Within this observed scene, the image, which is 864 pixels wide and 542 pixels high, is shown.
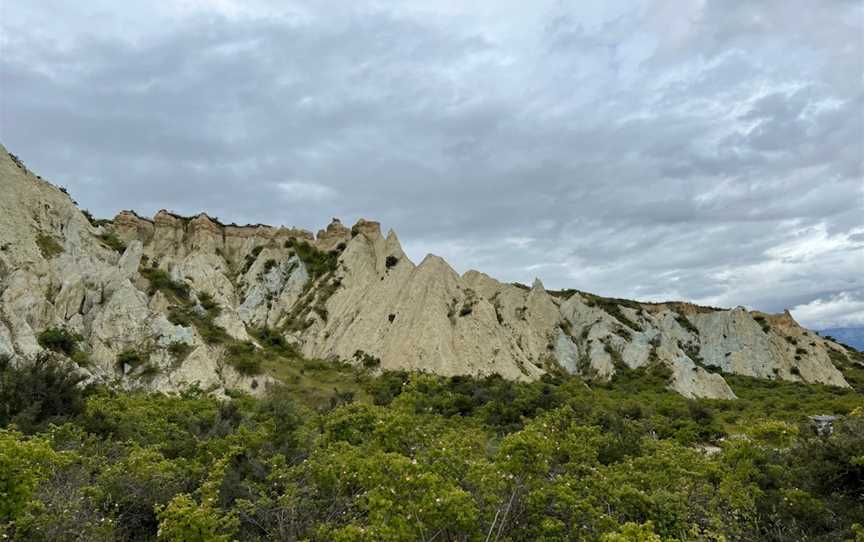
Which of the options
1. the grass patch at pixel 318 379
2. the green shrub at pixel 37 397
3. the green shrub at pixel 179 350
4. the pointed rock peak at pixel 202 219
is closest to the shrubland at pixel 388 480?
the green shrub at pixel 37 397

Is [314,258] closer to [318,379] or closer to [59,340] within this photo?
[318,379]

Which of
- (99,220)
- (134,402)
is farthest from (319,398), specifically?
(99,220)

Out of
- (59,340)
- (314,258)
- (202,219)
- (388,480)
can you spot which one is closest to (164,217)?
(202,219)

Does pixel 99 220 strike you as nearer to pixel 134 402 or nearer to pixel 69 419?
pixel 134 402

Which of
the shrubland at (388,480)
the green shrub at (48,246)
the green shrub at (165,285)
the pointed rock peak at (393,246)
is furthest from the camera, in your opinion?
the pointed rock peak at (393,246)

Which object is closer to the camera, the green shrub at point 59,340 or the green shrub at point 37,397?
the green shrub at point 37,397

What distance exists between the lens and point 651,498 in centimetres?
877

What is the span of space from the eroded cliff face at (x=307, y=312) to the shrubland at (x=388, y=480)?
39.5 ft

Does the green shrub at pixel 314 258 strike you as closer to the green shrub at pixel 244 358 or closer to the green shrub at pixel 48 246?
the green shrub at pixel 244 358

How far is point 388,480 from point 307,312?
Answer: 1756 inches

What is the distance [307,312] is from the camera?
168 feet

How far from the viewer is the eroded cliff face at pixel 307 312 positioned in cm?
3156

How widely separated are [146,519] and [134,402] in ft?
42.6

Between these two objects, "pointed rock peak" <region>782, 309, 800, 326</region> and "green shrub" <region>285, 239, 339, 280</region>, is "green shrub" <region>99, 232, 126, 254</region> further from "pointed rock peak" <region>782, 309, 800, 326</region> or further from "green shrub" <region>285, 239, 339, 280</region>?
"pointed rock peak" <region>782, 309, 800, 326</region>
